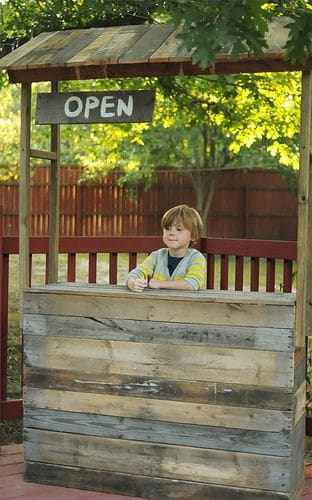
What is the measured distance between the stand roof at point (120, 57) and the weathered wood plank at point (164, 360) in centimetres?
147

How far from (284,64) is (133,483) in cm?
232

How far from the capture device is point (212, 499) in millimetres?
4203

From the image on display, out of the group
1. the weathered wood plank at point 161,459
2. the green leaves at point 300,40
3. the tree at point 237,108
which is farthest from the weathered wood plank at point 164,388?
the tree at point 237,108

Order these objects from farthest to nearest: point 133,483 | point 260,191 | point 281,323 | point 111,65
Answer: point 260,191 → point 111,65 → point 133,483 → point 281,323

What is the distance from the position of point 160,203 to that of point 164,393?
1999 cm

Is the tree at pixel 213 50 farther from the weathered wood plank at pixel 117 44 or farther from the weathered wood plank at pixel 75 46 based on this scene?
the weathered wood plank at pixel 75 46

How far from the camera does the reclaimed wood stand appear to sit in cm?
407

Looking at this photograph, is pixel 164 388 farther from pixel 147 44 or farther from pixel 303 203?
pixel 147 44

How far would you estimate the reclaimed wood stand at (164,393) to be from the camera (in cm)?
407

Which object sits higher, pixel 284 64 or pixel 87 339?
pixel 284 64

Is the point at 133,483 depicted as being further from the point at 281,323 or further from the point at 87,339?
the point at 281,323

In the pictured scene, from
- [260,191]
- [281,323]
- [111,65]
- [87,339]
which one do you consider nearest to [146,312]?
[87,339]

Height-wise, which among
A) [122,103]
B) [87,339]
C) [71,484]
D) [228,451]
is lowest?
[71,484]

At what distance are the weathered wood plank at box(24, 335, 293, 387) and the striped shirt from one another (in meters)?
0.39
